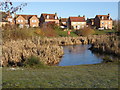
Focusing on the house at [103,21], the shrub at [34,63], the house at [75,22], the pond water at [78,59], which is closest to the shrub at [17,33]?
the pond water at [78,59]

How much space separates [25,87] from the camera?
570cm

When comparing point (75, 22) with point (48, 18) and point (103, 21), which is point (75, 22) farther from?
point (103, 21)

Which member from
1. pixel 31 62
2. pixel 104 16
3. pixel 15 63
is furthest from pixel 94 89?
pixel 104 16

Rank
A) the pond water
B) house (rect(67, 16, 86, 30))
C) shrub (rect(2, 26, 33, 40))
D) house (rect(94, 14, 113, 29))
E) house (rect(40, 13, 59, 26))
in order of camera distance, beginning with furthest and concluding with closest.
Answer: house (rect(94, 14, 113, 29))
house (rect(67, 16, 86, 30))
house (rect(40, 13, 59, 26))
shrub (rect(2, 26, 33, 40))
the pond water

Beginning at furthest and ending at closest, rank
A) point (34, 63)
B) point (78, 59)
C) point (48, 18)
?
point (48, 18) → point (78, 59) → point (34, 63)

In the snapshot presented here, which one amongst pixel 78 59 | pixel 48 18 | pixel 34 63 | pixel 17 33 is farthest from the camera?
pixel 48 18

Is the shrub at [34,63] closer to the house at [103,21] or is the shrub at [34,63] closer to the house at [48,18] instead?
the house at [48,18]

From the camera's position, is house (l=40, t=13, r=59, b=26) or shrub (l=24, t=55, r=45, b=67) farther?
house (l=40, t=13, r=59, b=26)

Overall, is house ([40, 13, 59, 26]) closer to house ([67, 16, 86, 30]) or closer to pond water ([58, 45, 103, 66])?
house ([67, 16, 86, 30])

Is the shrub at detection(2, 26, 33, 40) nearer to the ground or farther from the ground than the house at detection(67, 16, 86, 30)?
nearer to the ground

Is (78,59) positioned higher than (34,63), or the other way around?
(34,63)

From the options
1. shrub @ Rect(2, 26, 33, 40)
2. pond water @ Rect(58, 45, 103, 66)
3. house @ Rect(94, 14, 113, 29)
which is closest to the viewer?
pond water @ Rect(58, 45, 103, 66)

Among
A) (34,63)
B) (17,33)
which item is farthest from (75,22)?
(34,63)

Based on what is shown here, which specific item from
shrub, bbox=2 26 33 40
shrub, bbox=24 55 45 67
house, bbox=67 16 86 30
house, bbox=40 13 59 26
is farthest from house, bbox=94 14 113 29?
shrub, bbox=24 55 45 67
